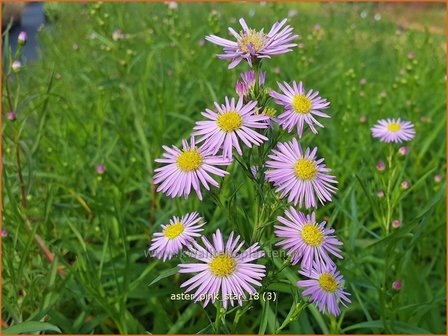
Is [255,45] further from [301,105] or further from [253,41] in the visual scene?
[301,105]

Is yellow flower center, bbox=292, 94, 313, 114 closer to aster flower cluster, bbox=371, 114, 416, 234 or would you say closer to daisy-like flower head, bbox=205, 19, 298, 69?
daisy-like flower head, bbox=205, 19, 298, 69

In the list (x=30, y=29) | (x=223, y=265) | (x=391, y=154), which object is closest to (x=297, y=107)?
(x=223, y=265)

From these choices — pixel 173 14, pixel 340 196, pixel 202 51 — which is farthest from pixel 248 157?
pixel 202 51

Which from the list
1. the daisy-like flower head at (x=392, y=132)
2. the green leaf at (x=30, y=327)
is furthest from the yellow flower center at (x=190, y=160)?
the daisy-like flower head at (x=392, y=132)

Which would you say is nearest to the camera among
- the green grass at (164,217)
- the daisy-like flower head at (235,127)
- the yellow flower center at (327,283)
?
the daisy-like flower head at (235,127)

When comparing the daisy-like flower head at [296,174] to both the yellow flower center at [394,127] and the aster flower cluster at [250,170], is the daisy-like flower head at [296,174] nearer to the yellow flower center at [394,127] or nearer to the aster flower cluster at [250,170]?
→ the aster flower cluster at [250,170]

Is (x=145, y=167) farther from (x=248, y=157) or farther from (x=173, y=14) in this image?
(x=248, y=157)
